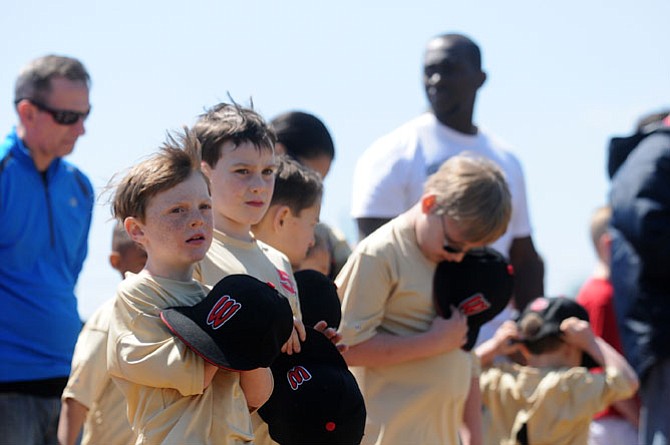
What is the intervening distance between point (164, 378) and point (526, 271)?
12.2 feet

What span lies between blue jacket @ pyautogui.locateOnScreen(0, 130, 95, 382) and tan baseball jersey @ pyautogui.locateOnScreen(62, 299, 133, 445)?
0.85m

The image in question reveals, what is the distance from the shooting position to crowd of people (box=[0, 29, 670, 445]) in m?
3.39

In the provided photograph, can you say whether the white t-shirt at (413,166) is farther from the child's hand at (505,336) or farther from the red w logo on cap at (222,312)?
the red w logo on cap at (222,312)

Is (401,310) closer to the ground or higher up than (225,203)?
closer to the ground

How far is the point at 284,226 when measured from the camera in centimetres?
452

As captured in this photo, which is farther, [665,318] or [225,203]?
[665,318]

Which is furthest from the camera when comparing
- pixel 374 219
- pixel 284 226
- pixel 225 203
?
pixel 374 219

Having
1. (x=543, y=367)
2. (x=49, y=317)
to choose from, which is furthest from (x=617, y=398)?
(x=49, y=317)

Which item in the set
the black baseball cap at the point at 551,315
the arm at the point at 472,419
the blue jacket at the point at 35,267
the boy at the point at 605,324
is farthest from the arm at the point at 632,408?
the blue jacket at the point at 35,267

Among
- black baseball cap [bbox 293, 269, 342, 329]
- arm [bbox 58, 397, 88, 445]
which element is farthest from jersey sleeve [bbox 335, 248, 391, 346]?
arm [bbox 58, 397, 88, 445]

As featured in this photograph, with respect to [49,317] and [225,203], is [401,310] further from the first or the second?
[49,317]

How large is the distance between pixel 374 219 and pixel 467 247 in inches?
49.1

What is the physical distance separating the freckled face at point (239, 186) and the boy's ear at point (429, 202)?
37.4 inches

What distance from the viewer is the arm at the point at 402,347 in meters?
4.65
